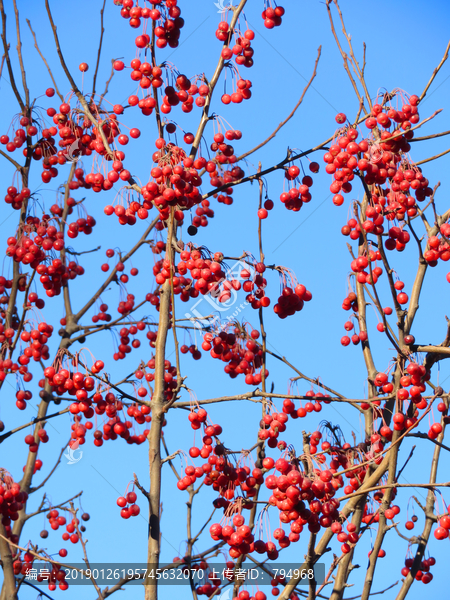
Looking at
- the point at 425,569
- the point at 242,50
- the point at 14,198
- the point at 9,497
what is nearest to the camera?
the point at 242,50

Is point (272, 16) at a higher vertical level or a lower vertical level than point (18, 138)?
lower

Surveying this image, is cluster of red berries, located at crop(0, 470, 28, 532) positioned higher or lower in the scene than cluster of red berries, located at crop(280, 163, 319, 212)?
lower

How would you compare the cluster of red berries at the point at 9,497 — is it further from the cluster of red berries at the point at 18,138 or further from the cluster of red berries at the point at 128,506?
the cluster of red berries at the point at 18,138

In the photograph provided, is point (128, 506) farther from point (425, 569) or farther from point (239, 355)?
point (425, 569)

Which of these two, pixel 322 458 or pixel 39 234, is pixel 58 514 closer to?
pixel 39 234

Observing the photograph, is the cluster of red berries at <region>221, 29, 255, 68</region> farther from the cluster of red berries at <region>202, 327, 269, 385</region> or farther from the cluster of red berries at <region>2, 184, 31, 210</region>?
the cluster of red berries at <region>2, 184, 31, 210</region>

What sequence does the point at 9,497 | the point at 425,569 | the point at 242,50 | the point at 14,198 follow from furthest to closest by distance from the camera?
the point at 14,198 < the point at 425,569 < the point at 9,497 < the point at 242,50

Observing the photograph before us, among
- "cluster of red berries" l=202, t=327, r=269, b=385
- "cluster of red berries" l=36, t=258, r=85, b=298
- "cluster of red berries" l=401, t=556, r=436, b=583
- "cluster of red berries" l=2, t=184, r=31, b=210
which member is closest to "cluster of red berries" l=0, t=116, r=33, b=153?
"cluster of red berries" l=2, t=184, r=31, b=210

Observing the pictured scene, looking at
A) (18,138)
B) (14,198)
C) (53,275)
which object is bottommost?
(53,275)

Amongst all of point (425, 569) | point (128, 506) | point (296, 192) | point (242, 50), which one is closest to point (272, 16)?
point (242, 50)

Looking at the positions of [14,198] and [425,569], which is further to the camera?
[14,198]
